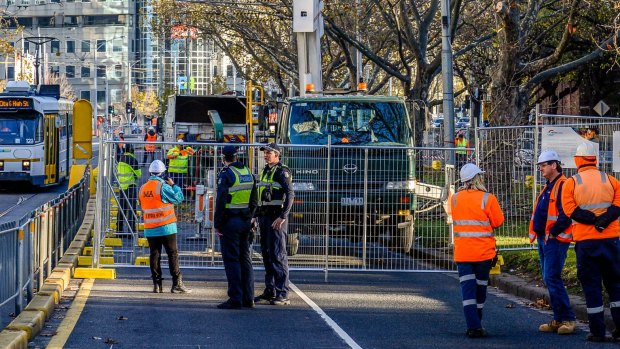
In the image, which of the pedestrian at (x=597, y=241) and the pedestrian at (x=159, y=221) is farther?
the pedestrian at (x=159, y=221)

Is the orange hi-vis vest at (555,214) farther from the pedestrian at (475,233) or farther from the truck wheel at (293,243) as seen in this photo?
the truck wheel at (293,243)

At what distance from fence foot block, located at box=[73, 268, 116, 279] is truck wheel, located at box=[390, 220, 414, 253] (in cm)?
405

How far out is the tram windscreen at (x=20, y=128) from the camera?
35.6 meters

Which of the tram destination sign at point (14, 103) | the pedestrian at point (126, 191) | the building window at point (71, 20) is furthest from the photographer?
the building window at point (71, 20)

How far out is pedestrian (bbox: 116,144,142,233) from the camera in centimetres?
1619

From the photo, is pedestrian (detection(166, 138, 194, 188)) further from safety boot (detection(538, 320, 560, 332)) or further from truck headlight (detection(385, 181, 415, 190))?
safety boot (detection(538, 320, 560, 332))

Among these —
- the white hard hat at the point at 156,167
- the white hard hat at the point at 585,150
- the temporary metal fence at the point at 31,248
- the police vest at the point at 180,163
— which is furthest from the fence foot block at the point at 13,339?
the police vest at the point at 180,163


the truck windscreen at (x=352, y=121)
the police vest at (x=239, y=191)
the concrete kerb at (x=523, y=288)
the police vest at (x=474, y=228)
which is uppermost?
the truck windscreen at (x=352, y=121)

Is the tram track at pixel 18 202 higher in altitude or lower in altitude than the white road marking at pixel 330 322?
higher

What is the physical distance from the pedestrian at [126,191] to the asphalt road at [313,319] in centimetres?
80

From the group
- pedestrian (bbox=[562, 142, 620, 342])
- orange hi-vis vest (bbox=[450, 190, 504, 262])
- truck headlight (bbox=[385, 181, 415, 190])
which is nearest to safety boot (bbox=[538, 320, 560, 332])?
pedestrian (bbox=[562, 142, 620, 342])

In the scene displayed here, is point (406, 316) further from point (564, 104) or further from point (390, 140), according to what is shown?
point (564, 104)

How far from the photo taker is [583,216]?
1116cm

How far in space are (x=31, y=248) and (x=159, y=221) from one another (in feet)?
7.26
